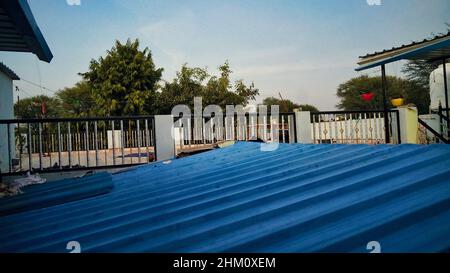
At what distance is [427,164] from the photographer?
172cm

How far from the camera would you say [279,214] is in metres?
1.41

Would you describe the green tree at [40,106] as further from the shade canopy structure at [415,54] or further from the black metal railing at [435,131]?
the black metal railing at [435,131]

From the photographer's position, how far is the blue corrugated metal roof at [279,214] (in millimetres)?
1080

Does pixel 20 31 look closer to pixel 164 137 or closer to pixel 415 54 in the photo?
pixel 164 137

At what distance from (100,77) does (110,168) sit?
1417cm

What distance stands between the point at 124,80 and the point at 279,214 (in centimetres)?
1661

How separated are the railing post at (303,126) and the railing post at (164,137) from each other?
8.95 feet

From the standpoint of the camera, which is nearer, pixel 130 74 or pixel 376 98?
pixel 130 74

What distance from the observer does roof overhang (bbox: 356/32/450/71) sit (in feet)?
15.7

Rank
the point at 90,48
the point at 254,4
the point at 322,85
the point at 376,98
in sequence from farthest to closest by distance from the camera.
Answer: the point at 376,98
the point at 322,85
the point at 90,48
the point at 254,4

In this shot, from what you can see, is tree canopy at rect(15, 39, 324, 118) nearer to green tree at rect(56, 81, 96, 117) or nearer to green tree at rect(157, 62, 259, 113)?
green tree at rect(157, 62, 259, 113)

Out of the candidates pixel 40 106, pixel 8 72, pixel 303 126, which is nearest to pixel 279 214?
pixel 303 126
